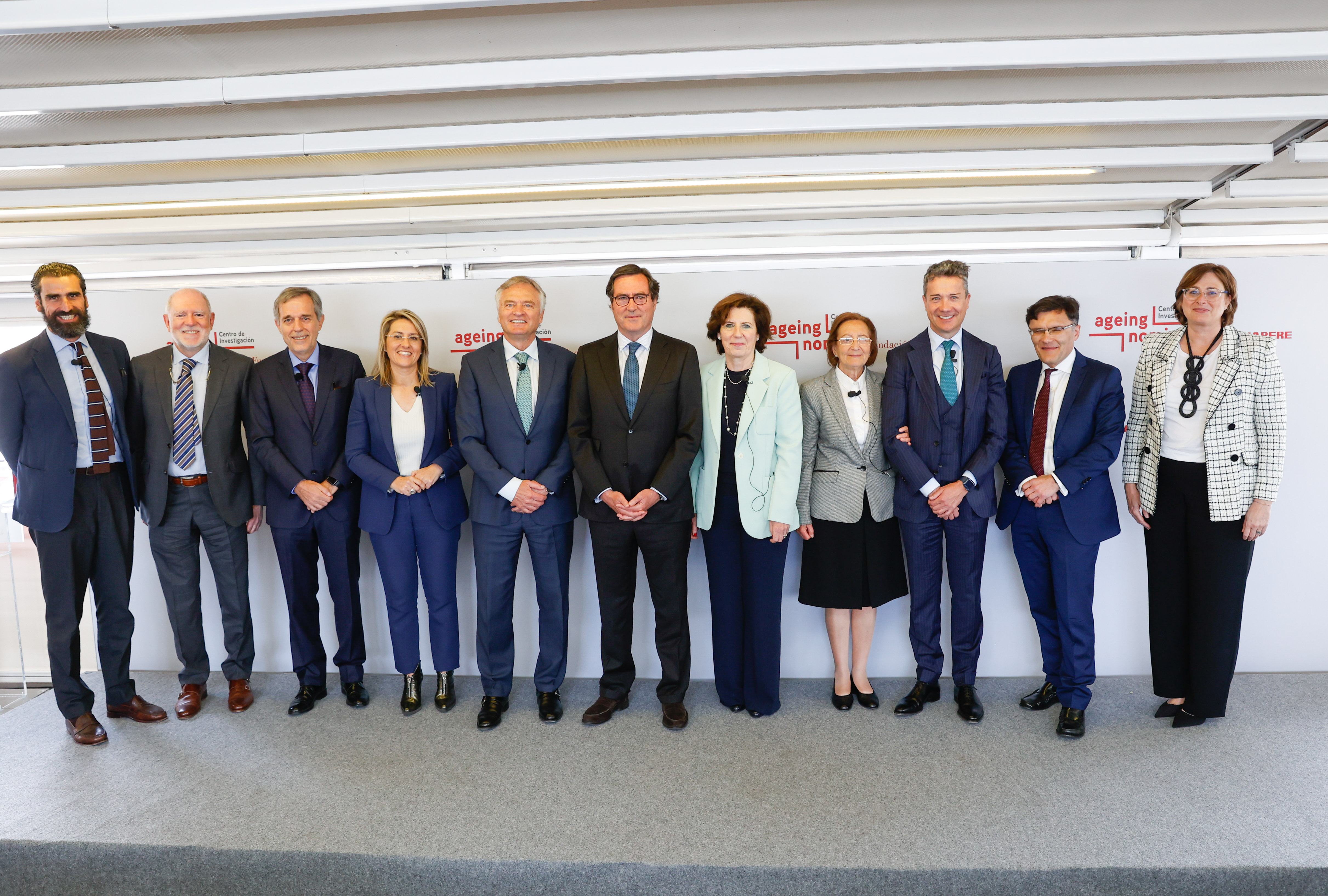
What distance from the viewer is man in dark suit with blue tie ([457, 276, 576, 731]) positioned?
2.91 metres

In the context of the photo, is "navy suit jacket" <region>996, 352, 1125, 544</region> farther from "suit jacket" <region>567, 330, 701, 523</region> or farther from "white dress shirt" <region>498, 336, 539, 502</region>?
"white dress shirt" <region>498, 336, 539, 502</region>

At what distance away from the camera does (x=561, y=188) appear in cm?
540

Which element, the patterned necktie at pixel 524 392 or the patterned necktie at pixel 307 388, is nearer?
the patterned necktie at pixel 524 392

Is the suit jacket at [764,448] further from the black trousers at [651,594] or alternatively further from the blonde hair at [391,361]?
the blonde hair at [391,361]

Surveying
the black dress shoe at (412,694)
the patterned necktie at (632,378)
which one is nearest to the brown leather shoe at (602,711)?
the black dress shoe at (412,694)

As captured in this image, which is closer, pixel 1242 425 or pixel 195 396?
pixel 1242 425

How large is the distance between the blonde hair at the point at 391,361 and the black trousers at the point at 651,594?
1.06m

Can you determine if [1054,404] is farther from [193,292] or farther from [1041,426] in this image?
A: [193,292]

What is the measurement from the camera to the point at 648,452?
9.27 feet

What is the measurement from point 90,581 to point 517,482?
6.98 ft

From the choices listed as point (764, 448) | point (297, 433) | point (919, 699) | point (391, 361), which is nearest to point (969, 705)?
point (919, 699)

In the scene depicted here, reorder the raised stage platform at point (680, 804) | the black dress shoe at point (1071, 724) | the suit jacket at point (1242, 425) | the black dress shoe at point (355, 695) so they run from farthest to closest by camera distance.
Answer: the black dress shoe at point (355, 695) → the black dress shoe at point (1071, 724) → the suit jacket at point (1242, 425) → the raised stage platform at point (680, 804)

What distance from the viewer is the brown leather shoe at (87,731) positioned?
2.94 metres

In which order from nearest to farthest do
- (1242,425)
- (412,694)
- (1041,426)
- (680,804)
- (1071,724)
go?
(680,804) < (1242,425) < (1071,724) < (1041,426) < (412,694)
